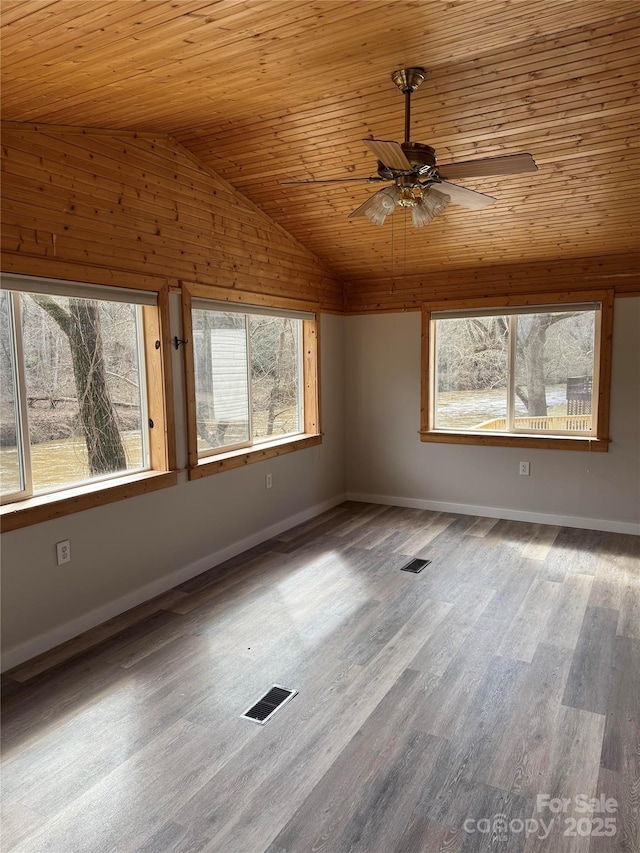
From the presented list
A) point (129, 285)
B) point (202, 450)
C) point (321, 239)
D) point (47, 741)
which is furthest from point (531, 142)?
point (47, 741)

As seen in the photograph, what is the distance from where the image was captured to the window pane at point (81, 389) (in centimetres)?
304

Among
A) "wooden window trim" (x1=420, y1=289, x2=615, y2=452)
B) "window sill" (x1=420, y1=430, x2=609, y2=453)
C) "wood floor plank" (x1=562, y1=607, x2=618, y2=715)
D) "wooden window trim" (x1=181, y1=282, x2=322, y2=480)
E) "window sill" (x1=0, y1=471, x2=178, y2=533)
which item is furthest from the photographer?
"window sill" (x1=420, y1=430, x2=609, y2=453)

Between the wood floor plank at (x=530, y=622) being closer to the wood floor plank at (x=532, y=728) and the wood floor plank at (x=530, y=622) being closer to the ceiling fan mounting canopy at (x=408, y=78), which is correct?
the wood floor plank at (x=532, y=728)

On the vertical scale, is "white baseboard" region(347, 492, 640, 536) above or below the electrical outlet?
below

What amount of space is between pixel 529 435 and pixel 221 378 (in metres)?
2.88

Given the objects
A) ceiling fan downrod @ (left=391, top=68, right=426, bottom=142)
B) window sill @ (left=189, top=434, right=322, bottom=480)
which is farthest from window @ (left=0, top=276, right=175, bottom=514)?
ceiling fan downrod @ (left=391, top=68, right=426, bottom=142)

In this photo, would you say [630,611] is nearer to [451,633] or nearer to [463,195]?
[451,633]

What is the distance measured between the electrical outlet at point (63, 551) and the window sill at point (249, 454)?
102 centimetres

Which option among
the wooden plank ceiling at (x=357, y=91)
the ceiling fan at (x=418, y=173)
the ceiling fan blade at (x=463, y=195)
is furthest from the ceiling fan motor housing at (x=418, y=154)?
the wooden plank ceiling at (x=357, y=91)

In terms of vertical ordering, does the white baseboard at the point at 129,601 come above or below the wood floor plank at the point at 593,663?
above

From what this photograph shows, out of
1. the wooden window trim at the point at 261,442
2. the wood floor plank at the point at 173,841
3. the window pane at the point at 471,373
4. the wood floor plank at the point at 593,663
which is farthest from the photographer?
the window pane at the point at 471,373

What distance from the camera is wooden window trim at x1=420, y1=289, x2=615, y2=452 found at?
4.78 metres

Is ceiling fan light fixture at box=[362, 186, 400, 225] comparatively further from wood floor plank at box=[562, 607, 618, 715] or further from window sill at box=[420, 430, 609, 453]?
window sill at box=[420, 430, 609, 453]

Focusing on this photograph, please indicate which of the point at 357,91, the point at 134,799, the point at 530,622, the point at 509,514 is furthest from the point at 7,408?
the point at 509,514
